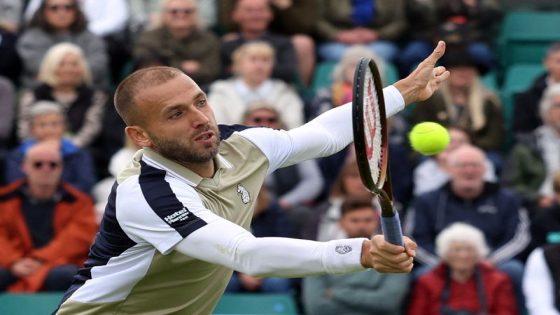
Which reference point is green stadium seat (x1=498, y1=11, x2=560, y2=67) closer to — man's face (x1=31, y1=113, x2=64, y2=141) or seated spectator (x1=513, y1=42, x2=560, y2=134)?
seated spectator (x1=513, y1=42, x2=560, y2=134)

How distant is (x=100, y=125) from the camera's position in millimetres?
10516

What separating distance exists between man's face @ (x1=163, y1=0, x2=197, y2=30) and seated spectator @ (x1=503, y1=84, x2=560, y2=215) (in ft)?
9.68

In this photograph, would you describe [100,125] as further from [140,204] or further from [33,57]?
[140,204]

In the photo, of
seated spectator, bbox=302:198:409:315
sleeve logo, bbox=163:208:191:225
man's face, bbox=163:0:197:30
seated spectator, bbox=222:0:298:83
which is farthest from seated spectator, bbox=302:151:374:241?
sleeve logo, bbox=163:208:191:225

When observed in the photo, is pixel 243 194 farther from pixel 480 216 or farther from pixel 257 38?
pixel 257 38

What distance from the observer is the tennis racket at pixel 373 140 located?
13.8ft

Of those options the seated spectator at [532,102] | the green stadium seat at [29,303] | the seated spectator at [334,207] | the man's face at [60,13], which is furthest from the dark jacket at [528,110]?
the green stadium seat at [29,303]

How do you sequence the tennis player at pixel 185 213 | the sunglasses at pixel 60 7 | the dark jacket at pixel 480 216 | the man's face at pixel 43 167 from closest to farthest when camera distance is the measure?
the tennis player at pixel 185 213 → the dark jacket at pixel 480 216 → the man's face at pixel 43 167 → the sunglasses at pixel 60 7

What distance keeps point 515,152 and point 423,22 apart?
84.2 inches

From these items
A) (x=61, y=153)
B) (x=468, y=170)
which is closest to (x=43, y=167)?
(x=61, y=153)

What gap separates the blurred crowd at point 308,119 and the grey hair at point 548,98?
1.0 inches

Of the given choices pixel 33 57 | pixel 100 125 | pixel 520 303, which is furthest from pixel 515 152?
pixel 33 57

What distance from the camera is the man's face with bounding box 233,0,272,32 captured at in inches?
435

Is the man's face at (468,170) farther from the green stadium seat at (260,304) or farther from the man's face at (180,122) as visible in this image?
the man's face at (180,122)
